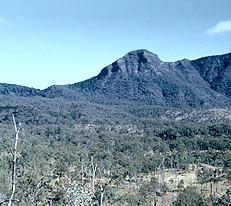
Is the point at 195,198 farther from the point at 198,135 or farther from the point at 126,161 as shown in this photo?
the point at 198,135

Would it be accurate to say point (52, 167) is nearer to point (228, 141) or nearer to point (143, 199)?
A: point (143, 199)

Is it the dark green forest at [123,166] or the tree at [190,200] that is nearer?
the tree at [190,200]

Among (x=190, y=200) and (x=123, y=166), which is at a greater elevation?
(x=123, y=166)

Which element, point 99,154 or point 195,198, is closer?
point 195,198

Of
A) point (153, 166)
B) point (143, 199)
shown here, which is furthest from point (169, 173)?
point (143, 199)

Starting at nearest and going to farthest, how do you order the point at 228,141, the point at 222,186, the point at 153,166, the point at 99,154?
1. the point at 222,186
2. the point at 153,166
3. the point at 99,154
4. the point at 228,141

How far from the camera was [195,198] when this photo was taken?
8381 centimetres

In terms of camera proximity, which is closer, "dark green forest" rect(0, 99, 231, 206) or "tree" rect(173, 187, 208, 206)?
"tree" rect(173, 187, 208, 206)

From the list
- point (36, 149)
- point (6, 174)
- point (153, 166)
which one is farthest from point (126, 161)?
point (6, 174)

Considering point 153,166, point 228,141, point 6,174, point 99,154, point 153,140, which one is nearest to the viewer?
point 6,174

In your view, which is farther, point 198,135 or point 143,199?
point 198,135

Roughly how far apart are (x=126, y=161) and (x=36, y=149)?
95.9ft

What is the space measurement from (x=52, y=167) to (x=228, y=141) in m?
69.2

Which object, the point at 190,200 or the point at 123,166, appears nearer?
the point at 190,200
